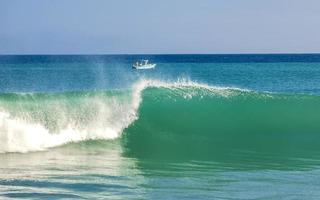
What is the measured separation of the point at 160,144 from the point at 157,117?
280cm

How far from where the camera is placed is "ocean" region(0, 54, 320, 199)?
11.7 meters

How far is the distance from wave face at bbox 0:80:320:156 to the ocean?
0.03m

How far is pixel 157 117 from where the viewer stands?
819 inches

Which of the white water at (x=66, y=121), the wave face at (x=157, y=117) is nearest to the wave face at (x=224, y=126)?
the wave face at (x=157, y=117)

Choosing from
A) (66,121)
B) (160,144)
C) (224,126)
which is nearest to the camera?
(160,144)

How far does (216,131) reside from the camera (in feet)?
65.4

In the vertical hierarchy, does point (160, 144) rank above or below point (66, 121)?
below

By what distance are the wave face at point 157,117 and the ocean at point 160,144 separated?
1.1 inches

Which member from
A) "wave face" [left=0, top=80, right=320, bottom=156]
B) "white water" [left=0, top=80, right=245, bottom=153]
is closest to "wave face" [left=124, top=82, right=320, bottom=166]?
"wave face" [left=0, top=80, right=320, bottom=156]

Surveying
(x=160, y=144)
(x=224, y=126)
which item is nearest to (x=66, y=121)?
(x=160, y=144)

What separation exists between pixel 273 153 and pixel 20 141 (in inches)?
216

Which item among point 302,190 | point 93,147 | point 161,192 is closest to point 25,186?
point 161,192

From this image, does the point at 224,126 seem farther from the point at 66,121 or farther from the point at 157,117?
the point at 66,121

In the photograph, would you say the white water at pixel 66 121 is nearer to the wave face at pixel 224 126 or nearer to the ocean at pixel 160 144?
the ocean at pixel 160 144
